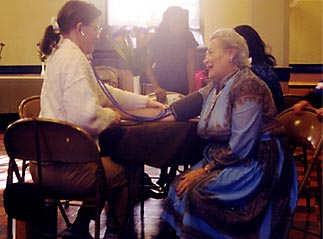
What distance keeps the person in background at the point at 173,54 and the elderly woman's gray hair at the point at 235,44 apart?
1.80 meters

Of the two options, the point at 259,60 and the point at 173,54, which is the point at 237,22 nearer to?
the point at 173,54

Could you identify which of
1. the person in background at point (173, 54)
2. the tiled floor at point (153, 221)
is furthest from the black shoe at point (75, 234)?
the person in background at point (173, 54)

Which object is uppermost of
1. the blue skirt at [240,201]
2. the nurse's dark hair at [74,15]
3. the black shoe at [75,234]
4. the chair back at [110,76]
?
the nurse's dark hair at [74,15]

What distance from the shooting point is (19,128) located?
252cm

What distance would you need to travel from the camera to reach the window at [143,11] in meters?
8.06

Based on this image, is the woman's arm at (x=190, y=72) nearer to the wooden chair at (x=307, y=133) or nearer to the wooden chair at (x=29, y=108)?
the wooden chair at (x=29, y=108)

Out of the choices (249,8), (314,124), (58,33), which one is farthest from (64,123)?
(249,8)

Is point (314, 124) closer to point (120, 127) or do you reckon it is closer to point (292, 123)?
point (292, 123)

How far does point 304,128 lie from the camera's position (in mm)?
2916

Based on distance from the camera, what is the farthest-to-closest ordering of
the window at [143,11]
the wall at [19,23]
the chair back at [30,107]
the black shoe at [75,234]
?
1. the wall at [19,23]
2. the window at [143,11]
3. the chair back at [30,107]
4. the black shoe at [75,234]

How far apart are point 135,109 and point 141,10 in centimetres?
524

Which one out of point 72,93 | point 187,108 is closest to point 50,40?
point 72,93

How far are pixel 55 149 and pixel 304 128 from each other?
1.21 metres

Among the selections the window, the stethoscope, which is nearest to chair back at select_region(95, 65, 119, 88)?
the stethoscope
